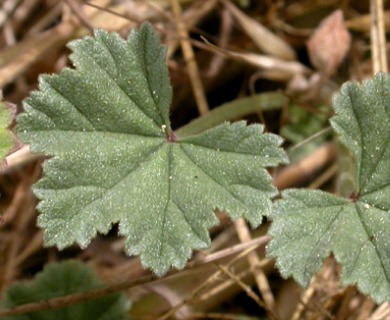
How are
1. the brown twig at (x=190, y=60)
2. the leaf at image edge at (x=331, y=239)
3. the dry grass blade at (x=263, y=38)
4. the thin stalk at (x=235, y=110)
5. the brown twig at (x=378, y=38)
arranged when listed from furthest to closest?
the dry grass blade at (x=263, y=38) → the brown twig at (x=190, y=60) → the brown twig at (x=378, y=38) → the thin stalk at (x=235, y=110) → the leaf at image edge at (x=331, y=239)

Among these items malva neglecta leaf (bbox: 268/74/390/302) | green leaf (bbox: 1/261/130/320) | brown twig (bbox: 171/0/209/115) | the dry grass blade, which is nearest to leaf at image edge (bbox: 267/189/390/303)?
malva neglecta leaf (bbox: 268/74/390/302)

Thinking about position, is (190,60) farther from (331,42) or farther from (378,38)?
(378,38)

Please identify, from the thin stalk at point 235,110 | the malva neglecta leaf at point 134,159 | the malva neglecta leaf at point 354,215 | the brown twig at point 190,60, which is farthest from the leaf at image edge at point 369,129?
the brown twig at point 190,60

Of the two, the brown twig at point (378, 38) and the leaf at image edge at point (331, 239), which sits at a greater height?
the brown twig at point (378, 38)

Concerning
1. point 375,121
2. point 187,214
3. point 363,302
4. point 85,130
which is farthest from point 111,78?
point 363,302

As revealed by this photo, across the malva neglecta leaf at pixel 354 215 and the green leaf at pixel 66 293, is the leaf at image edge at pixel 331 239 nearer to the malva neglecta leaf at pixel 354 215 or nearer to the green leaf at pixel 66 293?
the malva neglecta leaf at pixel 354 215

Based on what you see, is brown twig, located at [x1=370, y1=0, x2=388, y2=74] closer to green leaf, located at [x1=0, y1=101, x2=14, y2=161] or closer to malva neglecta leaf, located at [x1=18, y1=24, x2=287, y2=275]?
malva neglecta leaf, located at [x1=18, y1=24, x2=287, y2=275]

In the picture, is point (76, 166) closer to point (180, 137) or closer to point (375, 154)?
point (180, 137)
